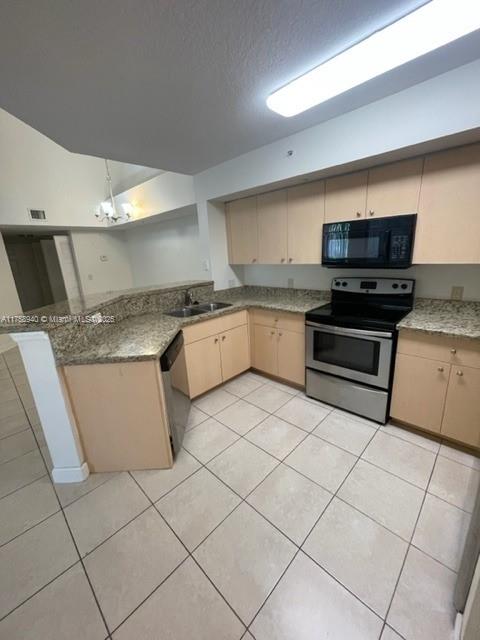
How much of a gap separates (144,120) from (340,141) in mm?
1426

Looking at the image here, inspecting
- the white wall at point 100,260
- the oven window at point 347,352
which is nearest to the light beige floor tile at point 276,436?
the oven window at point 347,352

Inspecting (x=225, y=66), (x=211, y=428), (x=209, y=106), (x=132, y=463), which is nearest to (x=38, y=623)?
(x=132, y=463)

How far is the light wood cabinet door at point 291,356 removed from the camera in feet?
8.51

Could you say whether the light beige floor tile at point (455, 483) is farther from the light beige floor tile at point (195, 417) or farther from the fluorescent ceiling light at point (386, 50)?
the fluorescent ceiling light at point (386, 50)

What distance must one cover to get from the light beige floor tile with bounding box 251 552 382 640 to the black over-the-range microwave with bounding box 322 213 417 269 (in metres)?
2.01

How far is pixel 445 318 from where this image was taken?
1.95 m

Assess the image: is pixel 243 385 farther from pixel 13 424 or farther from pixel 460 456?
pixel 13 424

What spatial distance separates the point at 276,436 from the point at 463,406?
1327mm

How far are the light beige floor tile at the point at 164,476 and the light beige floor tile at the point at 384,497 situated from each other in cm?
100

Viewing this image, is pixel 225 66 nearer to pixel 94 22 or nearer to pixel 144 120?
pixel 94 22

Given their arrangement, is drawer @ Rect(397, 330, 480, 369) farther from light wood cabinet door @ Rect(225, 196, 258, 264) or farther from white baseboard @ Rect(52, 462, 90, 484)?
white baseboard @ Rect(52, 462, 90, 484)

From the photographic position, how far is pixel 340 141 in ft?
6.28

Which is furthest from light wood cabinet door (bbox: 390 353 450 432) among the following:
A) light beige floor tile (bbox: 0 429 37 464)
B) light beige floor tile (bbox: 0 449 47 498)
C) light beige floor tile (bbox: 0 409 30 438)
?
light beige floor tile (bbox: 0 409 30 438)

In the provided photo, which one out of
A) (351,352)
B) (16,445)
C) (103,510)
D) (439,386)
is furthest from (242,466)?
(16,445)
